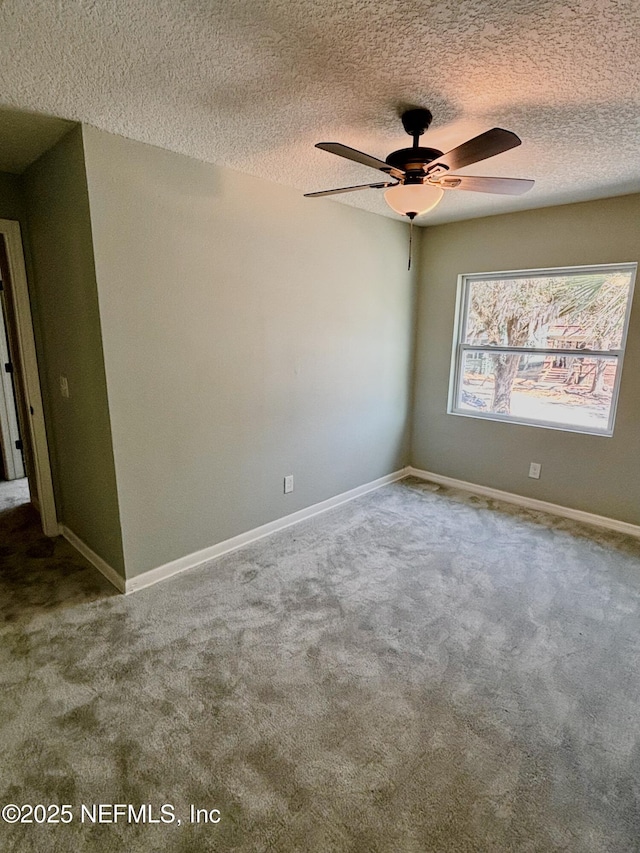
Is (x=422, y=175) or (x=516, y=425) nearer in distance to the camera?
(x=422, y=175)

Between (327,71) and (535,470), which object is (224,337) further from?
(535,470)

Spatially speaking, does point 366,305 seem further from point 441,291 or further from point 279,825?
point 279,825

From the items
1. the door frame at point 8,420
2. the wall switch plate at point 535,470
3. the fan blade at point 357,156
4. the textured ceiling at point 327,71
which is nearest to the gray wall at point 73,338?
the textured ceiling at point 327,71

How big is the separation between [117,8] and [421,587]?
279 centimetres

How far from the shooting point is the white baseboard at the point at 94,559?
2.59 metres

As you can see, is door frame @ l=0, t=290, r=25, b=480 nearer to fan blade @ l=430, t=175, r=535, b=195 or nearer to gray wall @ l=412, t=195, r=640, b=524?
gray wall @ l=412, t=195, r=640, b=524

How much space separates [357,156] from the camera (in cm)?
173

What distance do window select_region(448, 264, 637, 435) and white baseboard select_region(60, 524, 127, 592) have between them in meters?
3.12

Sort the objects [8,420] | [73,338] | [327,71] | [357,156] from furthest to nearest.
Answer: [8,420] → [73,338] → [357,156] → [327,71]

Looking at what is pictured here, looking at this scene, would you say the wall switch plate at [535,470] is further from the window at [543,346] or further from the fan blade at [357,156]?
the fan blade at [357,156]

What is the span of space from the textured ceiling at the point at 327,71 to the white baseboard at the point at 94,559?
2330mm

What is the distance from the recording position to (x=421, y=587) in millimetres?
2643

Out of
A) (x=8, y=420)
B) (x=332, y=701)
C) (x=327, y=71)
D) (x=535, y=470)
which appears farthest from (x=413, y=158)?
(x=8, y=420)

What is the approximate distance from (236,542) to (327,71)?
8.54 feet
